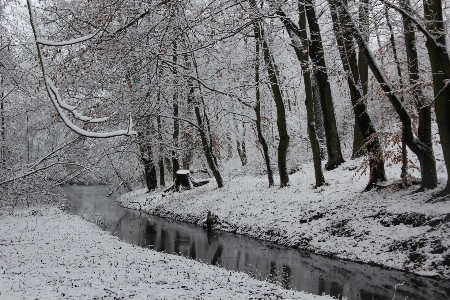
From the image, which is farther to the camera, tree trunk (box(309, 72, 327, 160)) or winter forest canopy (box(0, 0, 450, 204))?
tree trunk (box(309, 72, 327, 160))

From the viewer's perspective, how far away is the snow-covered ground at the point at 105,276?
6.25 metres

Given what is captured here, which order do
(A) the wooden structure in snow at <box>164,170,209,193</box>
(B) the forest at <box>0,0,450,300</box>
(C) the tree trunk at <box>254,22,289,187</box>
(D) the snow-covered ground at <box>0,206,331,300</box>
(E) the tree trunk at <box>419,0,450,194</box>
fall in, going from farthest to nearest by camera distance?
(A) the wooden structure in snow at <box>164,170,209,193</box>, (C) the tree trunk at <box>254,22,289,187</box>, (E) the tree trunk at <box>419,0,450,194</box>, (B) the forest at <box>0,0,450,300</box>, (D) the snow-covered ground at <box>0,206,331,300</box>

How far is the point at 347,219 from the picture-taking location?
11.7m

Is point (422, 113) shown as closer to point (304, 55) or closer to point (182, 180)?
point (304, 55)

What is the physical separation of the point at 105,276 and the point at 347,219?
7.64m

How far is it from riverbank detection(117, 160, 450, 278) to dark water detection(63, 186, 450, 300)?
1.50 ft

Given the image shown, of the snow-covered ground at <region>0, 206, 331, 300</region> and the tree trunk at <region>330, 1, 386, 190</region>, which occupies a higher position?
the tree trunk at <region>330, 1, 386, 190</region>

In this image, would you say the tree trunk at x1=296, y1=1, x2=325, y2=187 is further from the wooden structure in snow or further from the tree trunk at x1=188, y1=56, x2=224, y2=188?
the wooden structure in snow

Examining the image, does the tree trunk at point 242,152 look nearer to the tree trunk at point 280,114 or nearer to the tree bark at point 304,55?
the tree trunk at point 280,114

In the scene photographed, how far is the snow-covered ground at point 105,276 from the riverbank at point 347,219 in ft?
12.9

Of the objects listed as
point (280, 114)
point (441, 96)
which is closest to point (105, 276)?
point (441, 96)

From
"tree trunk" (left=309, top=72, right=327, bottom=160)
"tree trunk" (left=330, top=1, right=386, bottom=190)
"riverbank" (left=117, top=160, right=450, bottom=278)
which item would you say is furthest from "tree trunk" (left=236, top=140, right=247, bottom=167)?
"tree trunk" (left=330, top=1, right=386, bottom=190)

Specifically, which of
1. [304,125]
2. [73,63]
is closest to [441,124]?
[73,63]

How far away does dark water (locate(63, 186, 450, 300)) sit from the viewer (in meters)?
7.87
